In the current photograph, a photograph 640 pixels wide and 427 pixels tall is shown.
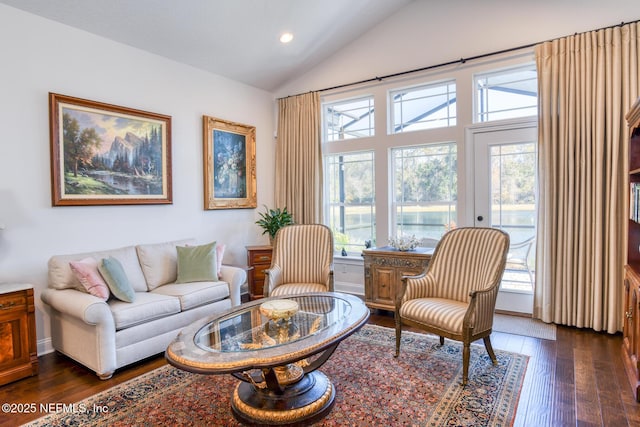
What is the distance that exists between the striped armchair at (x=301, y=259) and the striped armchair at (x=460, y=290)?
0.96m

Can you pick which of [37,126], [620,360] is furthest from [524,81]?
[37,126]

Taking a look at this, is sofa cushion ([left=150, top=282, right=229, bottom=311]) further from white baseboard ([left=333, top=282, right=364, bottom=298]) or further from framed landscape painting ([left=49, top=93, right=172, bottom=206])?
white baseboard ([left=333, top=282, right=364, bottom=298])

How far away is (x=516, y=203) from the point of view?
A: 167 inches

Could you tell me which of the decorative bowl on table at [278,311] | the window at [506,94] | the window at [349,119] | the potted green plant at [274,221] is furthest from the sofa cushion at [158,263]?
the window at [506,94]

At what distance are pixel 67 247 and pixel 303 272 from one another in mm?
2302

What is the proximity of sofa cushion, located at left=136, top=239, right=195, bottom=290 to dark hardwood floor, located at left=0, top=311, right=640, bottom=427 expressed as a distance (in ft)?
2.70

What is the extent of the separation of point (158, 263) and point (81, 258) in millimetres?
→ 691

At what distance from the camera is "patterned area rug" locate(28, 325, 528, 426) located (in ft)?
7.43

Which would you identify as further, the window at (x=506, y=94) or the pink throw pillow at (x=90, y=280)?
the window at (x=506, y=94)

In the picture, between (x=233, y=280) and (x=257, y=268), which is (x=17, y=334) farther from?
(x=257, y=268)

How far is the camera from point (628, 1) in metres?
3.52

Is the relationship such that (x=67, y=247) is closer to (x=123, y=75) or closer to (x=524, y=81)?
(x=123, y=75)

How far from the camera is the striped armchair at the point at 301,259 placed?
12.9 ft

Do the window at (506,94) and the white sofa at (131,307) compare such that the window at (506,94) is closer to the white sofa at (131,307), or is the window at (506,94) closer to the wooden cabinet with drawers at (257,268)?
the wooden cabinet with drawers at (257,268)
